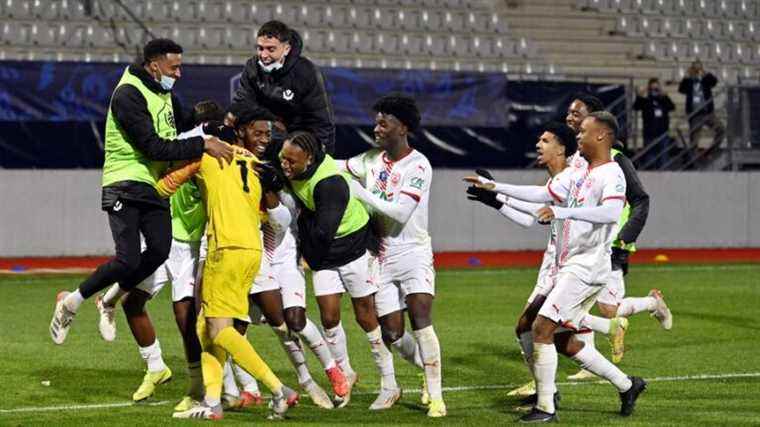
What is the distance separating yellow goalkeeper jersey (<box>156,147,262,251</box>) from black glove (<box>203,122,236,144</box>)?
0.75 meters

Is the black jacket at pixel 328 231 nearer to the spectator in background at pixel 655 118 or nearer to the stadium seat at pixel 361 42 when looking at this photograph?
the spectator in background at pixel 655 118

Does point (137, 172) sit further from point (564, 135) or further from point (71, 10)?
point (71, 10)

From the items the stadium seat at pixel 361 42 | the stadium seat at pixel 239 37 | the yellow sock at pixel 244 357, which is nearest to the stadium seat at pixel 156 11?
the stadium seat at pixel 239 37

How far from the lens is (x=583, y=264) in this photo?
928cm

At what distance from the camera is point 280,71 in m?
10.1

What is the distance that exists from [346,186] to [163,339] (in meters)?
4.69

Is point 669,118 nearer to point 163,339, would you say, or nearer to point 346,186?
point 163,339

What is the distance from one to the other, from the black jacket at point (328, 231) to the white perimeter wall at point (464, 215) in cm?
1327

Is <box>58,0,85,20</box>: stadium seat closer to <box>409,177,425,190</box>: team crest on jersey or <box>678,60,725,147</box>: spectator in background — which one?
<box>678,60,725,147</box>: spectator in background

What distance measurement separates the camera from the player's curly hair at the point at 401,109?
32.0ft

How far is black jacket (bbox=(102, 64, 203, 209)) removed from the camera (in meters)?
9.72

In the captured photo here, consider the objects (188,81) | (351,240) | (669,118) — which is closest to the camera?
(351,240)

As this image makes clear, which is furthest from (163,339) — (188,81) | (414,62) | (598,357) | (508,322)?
(414,62)

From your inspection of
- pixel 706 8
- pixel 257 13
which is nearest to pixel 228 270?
pixel 257 13
